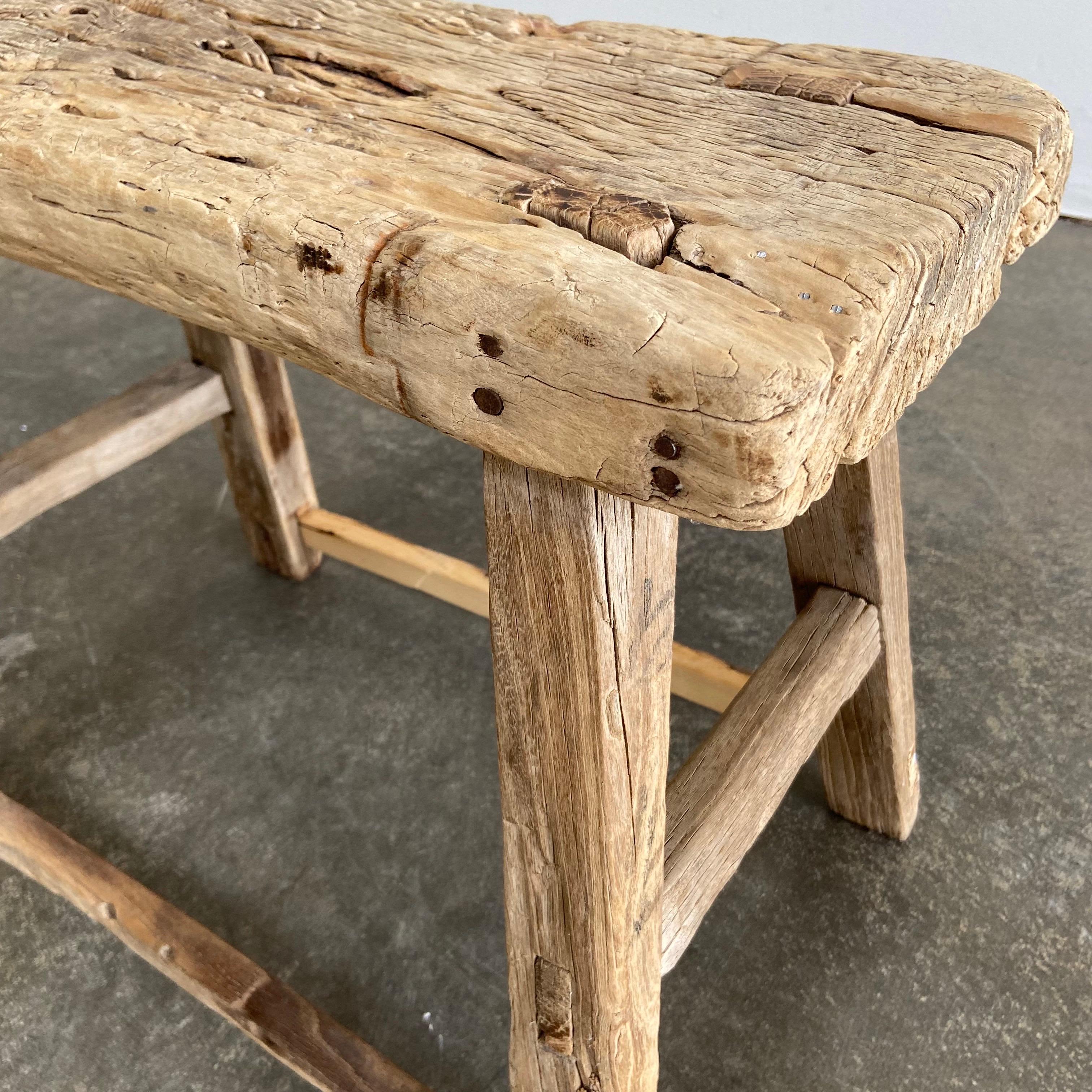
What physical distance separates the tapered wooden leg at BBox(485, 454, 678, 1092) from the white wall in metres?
2.47

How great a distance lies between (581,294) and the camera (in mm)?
527

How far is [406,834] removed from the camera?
1.39m

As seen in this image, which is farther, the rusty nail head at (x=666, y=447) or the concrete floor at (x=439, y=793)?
the concrete floor at (x=439, y=793)

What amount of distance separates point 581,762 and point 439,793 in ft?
2.54

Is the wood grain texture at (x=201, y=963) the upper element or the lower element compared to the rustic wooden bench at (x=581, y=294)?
lower

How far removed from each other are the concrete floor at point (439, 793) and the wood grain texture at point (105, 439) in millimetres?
359

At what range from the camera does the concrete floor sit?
1163 millimetres

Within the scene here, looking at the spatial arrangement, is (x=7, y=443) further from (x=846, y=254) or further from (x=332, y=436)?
(x=846, y=254)

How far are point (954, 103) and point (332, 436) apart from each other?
1535 mm

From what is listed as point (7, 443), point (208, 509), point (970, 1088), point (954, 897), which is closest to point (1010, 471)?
point (954, 897)

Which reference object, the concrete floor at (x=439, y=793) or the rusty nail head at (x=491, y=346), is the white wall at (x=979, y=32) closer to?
the concrete floor at (x=439, y=793)

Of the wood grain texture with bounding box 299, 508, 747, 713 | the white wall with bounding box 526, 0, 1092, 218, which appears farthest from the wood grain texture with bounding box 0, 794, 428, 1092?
the white wall with bounding box 526, 0, 1092, 218

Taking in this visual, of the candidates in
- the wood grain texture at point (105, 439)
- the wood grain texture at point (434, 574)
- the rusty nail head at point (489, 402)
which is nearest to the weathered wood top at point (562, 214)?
the rusty nail head at point (489, 402)

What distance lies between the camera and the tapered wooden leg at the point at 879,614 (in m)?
1.07
